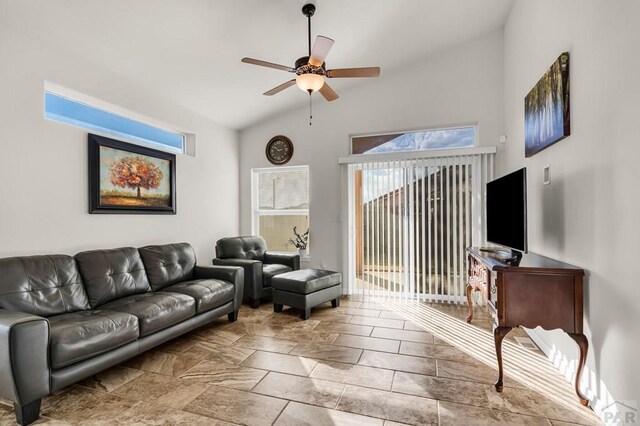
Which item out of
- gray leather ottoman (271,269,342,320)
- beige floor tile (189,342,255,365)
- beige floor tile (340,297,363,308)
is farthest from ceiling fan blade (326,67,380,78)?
beige floor tile (340,297,363,308)

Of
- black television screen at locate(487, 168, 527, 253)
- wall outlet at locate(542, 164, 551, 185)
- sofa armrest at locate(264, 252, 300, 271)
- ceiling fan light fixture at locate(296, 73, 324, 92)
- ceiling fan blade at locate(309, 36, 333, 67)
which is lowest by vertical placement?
sofa armrest at locate(264, 252, 300, 271)

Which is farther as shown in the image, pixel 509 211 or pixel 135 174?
pixel 135 174

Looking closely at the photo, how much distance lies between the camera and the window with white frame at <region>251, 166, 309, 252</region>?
17.9ft

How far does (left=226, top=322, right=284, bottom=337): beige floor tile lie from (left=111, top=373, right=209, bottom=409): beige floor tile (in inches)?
38.7

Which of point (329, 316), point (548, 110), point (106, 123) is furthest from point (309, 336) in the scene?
point (106, 123)

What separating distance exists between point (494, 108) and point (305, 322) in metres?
3.65

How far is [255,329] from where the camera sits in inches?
136

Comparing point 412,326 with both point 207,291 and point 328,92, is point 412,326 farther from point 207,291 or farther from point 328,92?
point 328,92

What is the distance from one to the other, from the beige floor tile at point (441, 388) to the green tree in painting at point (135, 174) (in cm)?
332

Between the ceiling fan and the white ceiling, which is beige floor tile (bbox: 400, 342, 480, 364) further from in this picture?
the white ceiling

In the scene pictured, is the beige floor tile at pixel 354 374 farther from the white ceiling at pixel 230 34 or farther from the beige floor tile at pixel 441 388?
the white ceiling at pixel 230 34

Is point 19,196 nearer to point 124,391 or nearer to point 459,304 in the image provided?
point 124,391

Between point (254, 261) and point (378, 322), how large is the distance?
1722mm

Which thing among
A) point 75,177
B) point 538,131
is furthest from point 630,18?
point 75,177
